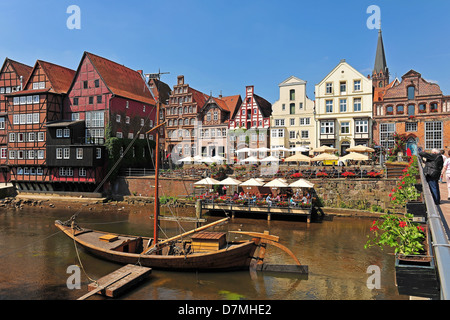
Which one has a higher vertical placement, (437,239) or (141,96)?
(141,96)

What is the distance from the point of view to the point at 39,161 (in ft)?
139

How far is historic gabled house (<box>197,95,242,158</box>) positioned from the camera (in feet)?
167

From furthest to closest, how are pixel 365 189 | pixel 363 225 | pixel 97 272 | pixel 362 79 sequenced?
1. pixel 362 79
2. pixel 365 189
3. pixel 363 225
4. pixel 97 272

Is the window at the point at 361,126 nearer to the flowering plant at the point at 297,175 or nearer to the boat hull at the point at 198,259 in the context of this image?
the flowering plant at the point at 297,175

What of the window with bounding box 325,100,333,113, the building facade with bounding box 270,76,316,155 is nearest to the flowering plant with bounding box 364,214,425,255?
the building facade with bounding box 270,76,316,155

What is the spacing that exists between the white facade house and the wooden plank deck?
3514cm

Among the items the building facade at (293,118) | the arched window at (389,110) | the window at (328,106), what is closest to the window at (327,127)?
the building facade at (293,118)

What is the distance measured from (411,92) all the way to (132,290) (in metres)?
41.9

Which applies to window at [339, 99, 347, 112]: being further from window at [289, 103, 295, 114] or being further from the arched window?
window at [289, 103, 295, 114]

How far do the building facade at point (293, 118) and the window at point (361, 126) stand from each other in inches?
231

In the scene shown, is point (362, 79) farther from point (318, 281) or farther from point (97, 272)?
point (97, 272)

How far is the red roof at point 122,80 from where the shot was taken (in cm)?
4503

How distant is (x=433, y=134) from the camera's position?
3878cm
